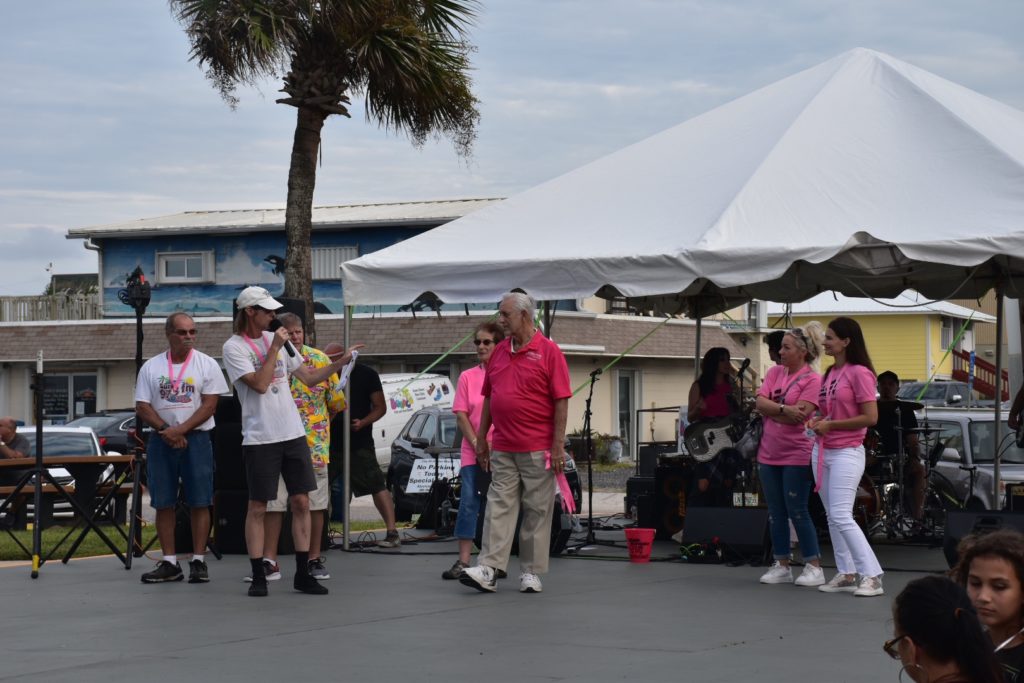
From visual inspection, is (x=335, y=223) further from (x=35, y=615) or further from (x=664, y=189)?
(x=35, y=615)

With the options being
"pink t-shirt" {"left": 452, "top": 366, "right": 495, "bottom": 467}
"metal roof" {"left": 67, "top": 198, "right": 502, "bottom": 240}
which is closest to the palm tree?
"pink t-shirt" {"left": 452, "top": 366, "right": 495, "bottom": 467}

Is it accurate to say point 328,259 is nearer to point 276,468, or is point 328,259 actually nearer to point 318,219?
point 318,219

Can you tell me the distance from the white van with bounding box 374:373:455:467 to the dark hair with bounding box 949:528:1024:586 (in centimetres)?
2285

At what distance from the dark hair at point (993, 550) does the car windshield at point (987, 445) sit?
12.4m

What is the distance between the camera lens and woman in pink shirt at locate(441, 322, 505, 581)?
416 inches

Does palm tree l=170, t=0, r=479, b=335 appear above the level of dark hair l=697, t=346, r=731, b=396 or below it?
above

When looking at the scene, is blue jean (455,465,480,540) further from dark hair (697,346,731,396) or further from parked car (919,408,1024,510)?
parked car (919,408,1024,510)

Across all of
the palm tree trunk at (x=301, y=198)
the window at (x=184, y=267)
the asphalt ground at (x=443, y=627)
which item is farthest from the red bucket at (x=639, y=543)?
the window at (x=184, y=267)

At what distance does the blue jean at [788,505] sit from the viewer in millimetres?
10023

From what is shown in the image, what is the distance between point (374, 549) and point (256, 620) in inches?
170

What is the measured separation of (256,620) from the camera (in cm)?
862

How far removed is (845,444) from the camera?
9680mm

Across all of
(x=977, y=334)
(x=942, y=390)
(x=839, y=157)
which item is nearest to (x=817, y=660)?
(x=839, y=157)

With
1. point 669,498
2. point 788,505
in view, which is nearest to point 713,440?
point 669,498
